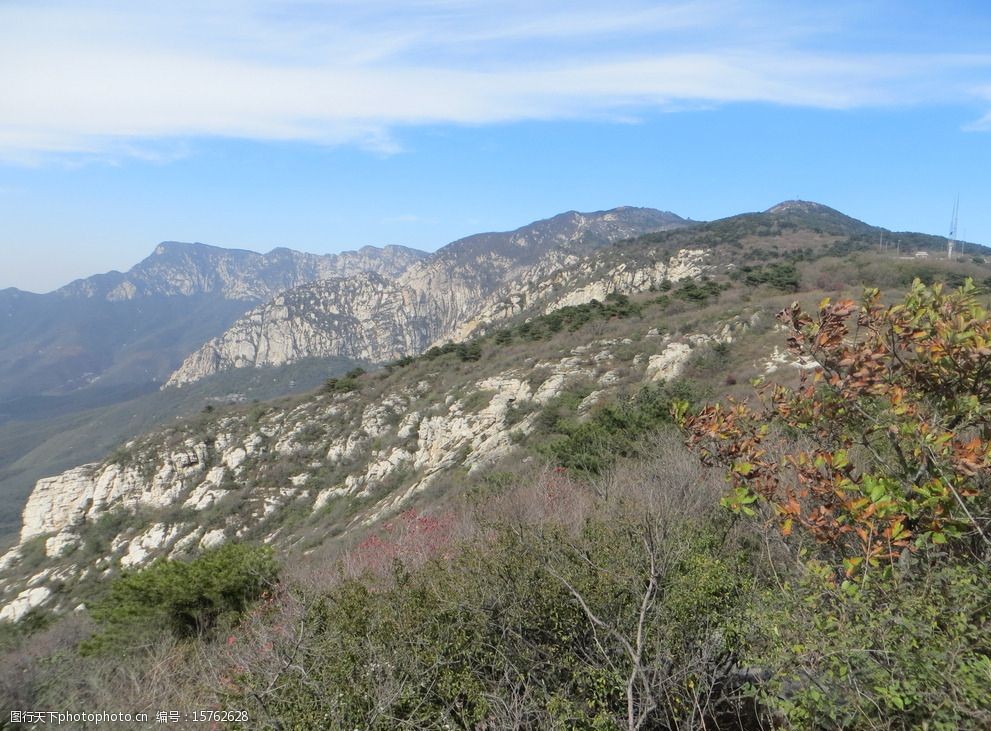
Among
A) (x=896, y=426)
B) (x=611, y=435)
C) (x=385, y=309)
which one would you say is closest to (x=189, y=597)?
(x=611, y=435)

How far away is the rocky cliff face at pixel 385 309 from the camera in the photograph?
15162 centimetres

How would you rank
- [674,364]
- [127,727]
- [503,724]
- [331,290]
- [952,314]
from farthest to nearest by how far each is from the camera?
[331,290], [674,364], [127,727], [503,724], [952,314]

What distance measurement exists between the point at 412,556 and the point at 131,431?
409ft

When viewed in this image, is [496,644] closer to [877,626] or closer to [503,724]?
[503,724]

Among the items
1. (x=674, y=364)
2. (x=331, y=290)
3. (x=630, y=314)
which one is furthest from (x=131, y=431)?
(x=674, y=364)

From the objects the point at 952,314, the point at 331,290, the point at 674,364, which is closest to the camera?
the point at 952,314

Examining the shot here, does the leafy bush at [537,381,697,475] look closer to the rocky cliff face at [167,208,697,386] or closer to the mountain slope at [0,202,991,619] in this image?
Answer: the mountain slope at [0,202,991,619]

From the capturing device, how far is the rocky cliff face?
151625 mm

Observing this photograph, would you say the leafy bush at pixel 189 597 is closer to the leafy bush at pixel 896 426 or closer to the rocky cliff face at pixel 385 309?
the leafy bush at pixel 896 426

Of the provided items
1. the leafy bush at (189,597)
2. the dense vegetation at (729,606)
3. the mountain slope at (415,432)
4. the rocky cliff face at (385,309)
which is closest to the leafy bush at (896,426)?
the dense vegetation at (729,606)

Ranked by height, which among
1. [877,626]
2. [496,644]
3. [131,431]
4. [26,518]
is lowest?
[131,431]

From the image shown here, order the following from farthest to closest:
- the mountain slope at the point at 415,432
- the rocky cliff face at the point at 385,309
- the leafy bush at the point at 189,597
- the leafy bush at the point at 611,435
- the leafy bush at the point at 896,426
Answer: the rocky cliff face at the point at 385,309
the mountain slope at the point at 415,432
the leafy bush at the point at 611,435
the leafy bush at the point at 189,597
the leafy bush at the point at 896,426

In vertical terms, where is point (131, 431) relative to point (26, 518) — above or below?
below

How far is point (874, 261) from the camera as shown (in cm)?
4362
